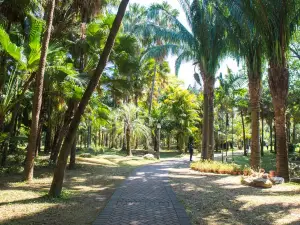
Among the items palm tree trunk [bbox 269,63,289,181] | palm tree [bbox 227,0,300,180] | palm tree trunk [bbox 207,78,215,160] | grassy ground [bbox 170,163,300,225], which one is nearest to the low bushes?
palm tree trunk [bbox 269,63,289,181]

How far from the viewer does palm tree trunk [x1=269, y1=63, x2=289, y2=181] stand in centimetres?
1134

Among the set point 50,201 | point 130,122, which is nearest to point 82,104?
point 50,201

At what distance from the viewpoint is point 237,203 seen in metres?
7.44

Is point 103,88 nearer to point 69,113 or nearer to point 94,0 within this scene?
point 69,113

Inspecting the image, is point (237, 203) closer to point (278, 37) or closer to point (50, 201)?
point (50, 201)

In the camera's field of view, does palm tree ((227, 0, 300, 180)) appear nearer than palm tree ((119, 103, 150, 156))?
Yes

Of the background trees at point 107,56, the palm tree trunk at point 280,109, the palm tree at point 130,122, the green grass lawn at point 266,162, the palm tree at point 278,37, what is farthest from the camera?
the palm tree at point 130,122

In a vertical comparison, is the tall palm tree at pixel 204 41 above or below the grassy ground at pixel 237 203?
above

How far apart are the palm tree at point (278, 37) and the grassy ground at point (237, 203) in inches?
86.7

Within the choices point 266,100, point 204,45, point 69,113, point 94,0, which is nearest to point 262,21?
point 204,45

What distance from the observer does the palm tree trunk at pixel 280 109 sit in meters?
11.3

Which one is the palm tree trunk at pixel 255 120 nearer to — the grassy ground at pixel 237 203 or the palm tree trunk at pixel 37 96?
the grassy ground at pixel 237 203

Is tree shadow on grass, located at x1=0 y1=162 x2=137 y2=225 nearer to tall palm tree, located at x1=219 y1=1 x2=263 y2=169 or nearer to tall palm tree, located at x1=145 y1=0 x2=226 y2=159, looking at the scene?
tall palm tree, located at x1=219 y1=1 x2=263 y2=169

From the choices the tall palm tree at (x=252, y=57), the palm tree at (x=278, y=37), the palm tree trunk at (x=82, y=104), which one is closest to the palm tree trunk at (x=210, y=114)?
the tall palm tree at (x=252, y=57)
